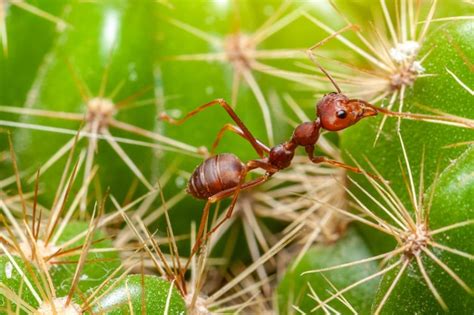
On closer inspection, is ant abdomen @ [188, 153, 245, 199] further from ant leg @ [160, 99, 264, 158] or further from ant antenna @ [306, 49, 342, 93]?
ant antenna @ [306, 49, 342, 93]

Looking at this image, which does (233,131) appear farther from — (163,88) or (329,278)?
(329,278)

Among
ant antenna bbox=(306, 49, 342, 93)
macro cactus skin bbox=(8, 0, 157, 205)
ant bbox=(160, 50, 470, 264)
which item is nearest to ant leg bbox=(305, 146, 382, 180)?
ant bbox=(160, 50, 470, 264)

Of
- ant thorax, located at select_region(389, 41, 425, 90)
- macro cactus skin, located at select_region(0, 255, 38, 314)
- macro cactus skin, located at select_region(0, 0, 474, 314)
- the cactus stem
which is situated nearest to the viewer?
the cactus stem

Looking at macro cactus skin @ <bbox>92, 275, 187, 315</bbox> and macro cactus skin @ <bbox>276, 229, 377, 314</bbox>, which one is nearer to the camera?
macro cactus skin @ <bbox>92, 275, 187, 315</bbox>

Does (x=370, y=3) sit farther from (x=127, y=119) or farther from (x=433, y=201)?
(x=433, y=201)

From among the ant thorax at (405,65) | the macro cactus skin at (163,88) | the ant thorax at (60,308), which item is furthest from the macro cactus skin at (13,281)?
the ant thorax at (405,65)

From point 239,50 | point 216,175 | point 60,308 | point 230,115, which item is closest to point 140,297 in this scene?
point 60,308

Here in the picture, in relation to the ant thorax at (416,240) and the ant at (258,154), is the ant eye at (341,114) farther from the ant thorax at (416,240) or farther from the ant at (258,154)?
the ant thorax at (416,240)
